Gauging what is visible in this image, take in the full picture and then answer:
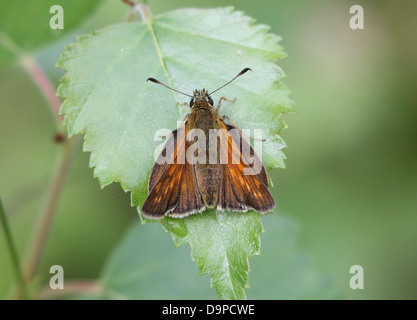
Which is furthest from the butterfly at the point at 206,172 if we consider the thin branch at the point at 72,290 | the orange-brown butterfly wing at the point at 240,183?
the thin branch at the point at 72,290

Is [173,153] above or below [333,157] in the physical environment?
below

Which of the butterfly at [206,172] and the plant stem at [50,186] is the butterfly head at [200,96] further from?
the plant stem at [50,186]

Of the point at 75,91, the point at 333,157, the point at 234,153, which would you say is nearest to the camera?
the point at 75,91

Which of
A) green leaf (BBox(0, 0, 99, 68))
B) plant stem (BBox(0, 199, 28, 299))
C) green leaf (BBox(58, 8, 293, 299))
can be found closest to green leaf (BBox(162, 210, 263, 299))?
green leaf (BBox(58, 8, 293, 299))

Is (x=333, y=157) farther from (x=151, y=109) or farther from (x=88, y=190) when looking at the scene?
Result: (x=151, y=109)

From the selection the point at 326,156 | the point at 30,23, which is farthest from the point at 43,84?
the point at 326,156

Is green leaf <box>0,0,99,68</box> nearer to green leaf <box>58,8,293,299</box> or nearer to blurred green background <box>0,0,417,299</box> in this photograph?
green leaf <box>58,8,293,299</box>
